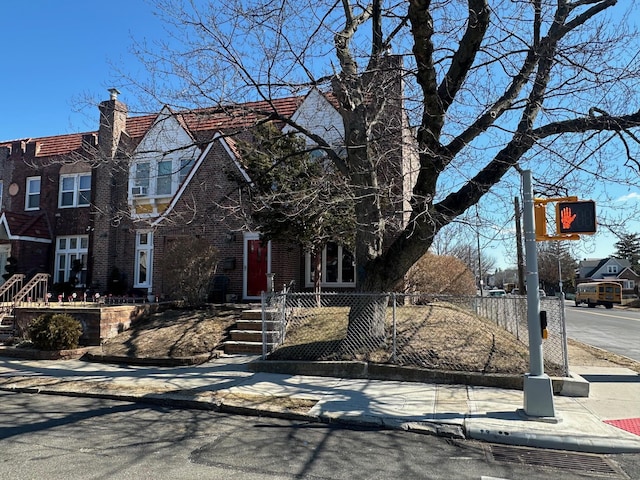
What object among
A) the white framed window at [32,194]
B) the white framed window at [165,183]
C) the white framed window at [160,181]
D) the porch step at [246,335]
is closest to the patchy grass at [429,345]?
the porch step at [246,335]

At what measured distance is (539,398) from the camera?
20.8ft

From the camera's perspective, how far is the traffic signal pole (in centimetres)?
632

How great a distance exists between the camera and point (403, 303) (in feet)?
46.0

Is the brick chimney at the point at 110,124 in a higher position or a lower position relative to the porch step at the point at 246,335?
higher

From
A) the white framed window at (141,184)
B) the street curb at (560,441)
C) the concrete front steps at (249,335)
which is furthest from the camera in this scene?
the white framed window at (141,184)

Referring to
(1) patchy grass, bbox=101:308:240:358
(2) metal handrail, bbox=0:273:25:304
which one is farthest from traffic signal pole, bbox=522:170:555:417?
(2) metal handrail, bbox=0:273:25:304

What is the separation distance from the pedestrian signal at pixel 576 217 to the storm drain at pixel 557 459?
2.88 meters

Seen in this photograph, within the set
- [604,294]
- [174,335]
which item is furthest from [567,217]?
[604,294]

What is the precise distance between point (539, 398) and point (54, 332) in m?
10.2

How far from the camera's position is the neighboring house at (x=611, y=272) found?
81.1 metres

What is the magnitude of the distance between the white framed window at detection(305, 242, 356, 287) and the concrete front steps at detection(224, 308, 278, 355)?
473cm

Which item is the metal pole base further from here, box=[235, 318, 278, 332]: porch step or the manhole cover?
box=[235, 318, 278, 332]: porch step

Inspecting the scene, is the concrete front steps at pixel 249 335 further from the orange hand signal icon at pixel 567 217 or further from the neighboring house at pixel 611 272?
the neighboring house at pixel 611 272

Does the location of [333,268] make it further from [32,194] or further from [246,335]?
[32,194]
